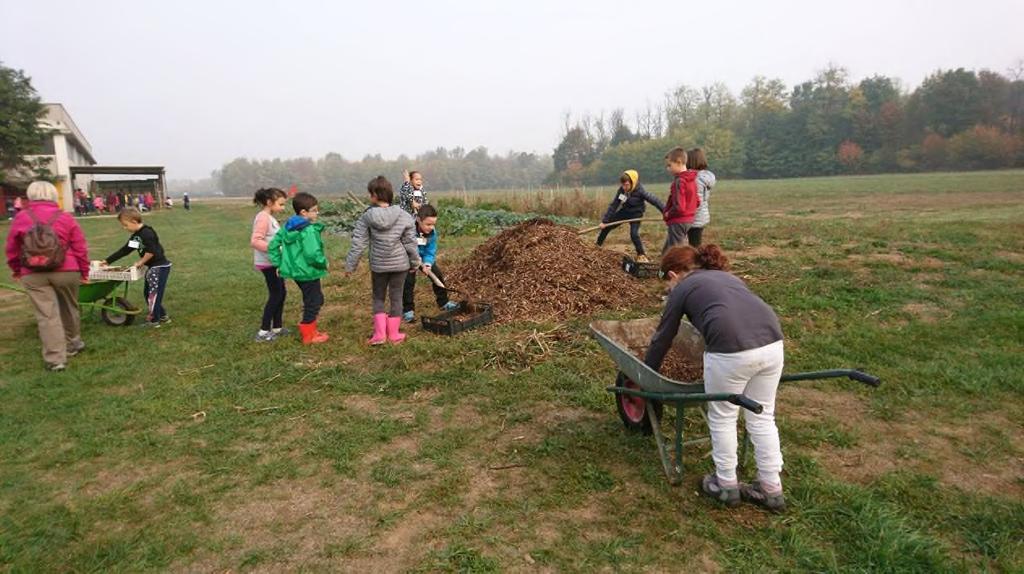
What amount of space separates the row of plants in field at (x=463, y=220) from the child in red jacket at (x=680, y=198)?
695 centimetres

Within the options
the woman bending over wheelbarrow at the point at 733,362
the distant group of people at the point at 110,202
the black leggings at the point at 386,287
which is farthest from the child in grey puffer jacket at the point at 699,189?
the distant group of people at the point at 110,202

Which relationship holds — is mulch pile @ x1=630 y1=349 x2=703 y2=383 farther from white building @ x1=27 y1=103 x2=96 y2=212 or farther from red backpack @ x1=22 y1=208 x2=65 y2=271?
white building @ x1=27 y1=103 x2=96 y2=212

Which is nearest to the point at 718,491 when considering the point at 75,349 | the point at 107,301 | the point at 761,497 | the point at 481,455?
the point at 761,497

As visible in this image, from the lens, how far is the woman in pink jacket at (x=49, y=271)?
520cm

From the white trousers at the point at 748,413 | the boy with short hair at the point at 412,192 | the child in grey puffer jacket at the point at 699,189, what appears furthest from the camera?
the boy with short hair at the point at 412,192

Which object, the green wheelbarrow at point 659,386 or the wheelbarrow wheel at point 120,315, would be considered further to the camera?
the wheelbarrow wheel at point 120,315

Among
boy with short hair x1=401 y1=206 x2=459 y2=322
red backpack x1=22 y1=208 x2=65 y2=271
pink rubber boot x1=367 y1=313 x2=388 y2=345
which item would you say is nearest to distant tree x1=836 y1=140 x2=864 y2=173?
boy with short hair x1=401 y1=206 x2=459 y2=322

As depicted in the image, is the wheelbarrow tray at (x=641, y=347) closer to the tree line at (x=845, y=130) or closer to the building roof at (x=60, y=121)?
the building roof at (x=60, y=121)

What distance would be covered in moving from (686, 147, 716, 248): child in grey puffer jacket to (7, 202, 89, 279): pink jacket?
634cm

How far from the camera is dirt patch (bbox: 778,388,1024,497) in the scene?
3178mm

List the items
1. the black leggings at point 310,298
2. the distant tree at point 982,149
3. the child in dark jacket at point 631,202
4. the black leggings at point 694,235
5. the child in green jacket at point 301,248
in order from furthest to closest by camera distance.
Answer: the distant tree at point 982,149, the child in dark jacket at point 631,202, the black leggings at point 694,235, the black leggings at point 310,298, the child in green jacket at point 301,248

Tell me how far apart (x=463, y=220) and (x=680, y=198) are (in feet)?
34.2

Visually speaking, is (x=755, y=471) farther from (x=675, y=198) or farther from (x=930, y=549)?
(x=675, y=198)

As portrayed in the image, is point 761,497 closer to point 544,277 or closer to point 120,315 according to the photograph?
point 544,277
